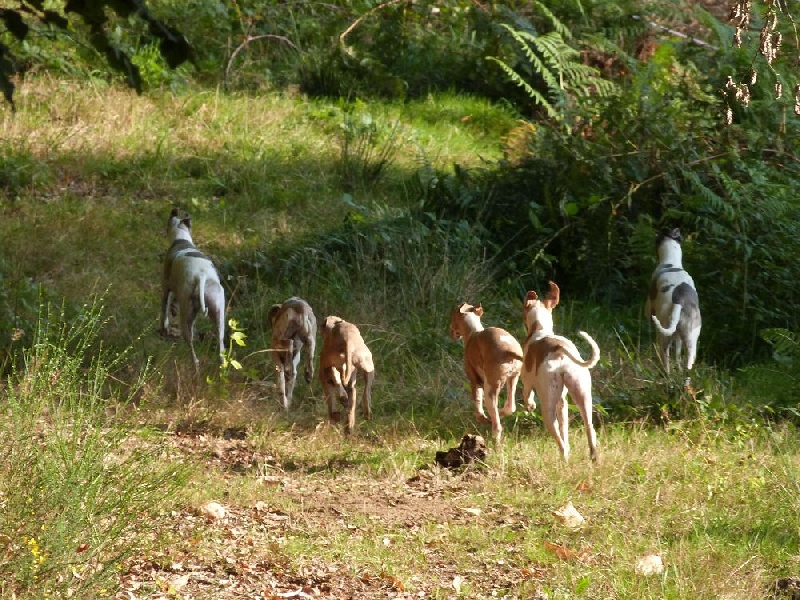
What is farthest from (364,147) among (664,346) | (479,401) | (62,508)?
(62,508)

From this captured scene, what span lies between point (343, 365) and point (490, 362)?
85cm

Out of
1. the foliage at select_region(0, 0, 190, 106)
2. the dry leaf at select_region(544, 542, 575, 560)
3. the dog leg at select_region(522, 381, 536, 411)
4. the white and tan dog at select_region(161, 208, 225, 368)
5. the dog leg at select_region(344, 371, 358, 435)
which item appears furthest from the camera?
the white and tan dog at select_region(161, 208, 225, 368)

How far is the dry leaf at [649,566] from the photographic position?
530cm

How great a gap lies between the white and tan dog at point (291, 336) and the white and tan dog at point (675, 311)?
2.32 meters

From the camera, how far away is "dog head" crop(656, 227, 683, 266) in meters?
8.77

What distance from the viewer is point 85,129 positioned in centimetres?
1265

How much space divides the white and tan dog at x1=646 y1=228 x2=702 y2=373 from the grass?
289 mm

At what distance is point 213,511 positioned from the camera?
19.0ft

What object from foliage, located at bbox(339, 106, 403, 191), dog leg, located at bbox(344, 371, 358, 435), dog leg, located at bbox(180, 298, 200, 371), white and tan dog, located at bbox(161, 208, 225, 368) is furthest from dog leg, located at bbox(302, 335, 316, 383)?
foliage, located at bbox(339, 106, 403, 191)

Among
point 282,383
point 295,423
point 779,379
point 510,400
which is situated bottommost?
point 295,423

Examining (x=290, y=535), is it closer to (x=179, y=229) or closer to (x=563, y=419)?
(x=563, y=419)

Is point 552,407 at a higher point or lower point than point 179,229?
higher

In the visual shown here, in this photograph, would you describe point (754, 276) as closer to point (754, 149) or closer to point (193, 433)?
point (754, 149)

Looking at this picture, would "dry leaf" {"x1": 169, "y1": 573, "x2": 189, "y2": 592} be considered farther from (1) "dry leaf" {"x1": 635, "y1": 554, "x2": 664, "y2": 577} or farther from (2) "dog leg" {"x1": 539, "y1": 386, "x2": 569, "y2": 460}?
(2) "dog leg" {"x1": 539, "y1": 386, "x2": 569, "y2": 460}
